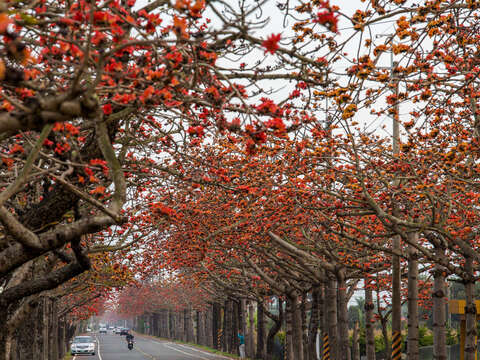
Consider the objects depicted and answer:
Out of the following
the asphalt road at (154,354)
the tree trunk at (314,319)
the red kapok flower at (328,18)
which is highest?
the red kapok flower at (328,18)

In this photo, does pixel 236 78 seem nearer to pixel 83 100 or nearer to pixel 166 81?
pixel 166 81

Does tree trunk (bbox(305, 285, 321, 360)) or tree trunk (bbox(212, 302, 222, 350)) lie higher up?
tree trunk (bbox(305, 285, 321, 360))

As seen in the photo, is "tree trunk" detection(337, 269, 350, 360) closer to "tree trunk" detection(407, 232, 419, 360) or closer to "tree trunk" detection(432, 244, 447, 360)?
"tree trunk" detection(407, 232, 419, 360)

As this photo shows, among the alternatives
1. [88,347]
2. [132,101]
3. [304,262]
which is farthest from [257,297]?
[132,101]

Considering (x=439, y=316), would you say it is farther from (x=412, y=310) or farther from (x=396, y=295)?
(x=396, y=295)

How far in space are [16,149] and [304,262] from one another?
12.8 metres

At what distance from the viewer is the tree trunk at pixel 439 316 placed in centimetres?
1288

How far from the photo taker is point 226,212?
15859 mm

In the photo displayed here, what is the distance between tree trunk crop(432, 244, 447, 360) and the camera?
42.2 feet

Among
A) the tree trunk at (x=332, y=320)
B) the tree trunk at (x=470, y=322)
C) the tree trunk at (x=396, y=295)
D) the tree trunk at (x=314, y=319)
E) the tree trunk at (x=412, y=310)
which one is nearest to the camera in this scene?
the tree trunk at (x=470, y=322)

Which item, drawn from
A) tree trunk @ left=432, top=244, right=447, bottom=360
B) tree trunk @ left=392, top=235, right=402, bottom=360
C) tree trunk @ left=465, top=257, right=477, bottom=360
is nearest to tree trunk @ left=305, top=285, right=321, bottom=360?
tree trunk @ left=392, top=235, right=402, bottom=360

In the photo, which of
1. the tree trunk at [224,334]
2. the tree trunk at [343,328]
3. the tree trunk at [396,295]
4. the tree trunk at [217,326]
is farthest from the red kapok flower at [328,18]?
the tree trunk at [217,326]

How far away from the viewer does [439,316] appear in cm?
1311

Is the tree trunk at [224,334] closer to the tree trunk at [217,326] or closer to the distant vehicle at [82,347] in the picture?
the tree trunk at [217,326]
